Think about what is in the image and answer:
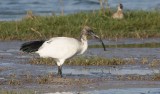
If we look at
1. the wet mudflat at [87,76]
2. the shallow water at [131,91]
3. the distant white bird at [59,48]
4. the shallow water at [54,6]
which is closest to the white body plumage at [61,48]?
the distant white bird at [59,48]

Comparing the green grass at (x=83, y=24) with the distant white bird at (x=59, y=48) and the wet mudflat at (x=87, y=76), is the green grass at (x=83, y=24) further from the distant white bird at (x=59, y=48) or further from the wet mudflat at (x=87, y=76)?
the distant white bird at (x=59, y=48)

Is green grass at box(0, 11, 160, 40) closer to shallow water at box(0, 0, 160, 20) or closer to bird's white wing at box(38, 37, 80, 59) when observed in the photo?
bird's white wing at box(38, 37, 80, 59)

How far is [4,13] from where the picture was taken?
22281 millimetres

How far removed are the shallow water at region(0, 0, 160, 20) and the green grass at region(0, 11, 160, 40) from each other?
17.6 ft

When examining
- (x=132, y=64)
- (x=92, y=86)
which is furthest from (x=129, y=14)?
(x=92, y=86)

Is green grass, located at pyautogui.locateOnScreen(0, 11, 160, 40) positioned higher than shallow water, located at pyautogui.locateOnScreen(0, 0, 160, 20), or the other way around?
green grass, located at pyautogui.locateOnScreen(0, 11, 160, 40)

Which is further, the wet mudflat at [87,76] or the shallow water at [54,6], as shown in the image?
the shallow water at [54,6]

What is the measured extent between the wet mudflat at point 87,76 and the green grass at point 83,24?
183 cm

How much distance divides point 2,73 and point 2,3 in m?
15.7

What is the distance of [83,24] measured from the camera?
16047mm

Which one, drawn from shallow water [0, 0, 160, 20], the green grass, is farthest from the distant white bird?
shallow water [0, 0, 160, 20]

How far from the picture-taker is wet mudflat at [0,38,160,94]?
8945 millimetres

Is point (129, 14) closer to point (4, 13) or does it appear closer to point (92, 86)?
point (4, 13)

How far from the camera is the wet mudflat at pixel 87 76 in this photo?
8945 millimetres
